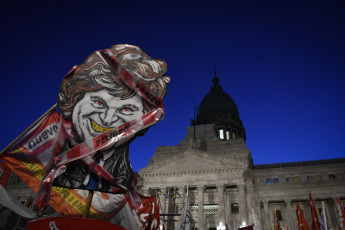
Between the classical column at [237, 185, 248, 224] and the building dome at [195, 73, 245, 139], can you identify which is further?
the building dome at [195, 73, 245, 139]

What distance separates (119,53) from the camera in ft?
26.4

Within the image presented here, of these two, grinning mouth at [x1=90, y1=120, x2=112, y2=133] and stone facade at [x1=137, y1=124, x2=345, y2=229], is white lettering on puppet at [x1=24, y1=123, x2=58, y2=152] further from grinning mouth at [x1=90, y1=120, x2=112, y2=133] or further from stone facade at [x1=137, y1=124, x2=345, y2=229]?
stone facade at [x1=137, y1=124, x2=345, y2=229]

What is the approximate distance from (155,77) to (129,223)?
14.5 ft

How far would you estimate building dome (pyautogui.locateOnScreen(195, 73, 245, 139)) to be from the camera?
6684cm

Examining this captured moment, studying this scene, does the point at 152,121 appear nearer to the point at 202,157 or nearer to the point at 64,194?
the point at 64,194

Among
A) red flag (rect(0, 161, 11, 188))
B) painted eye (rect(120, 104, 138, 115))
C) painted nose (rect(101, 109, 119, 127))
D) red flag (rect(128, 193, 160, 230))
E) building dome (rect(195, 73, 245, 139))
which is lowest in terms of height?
red flag (rect(128, 193, 160, 230))

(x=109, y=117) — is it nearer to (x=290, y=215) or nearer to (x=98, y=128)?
(x=98, y=128)

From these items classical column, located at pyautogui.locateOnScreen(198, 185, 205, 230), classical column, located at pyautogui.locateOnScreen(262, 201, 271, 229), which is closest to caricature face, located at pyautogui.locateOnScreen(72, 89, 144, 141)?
classical column, located at pyautogui.locateOnScreen(198, 185, 205, 230)

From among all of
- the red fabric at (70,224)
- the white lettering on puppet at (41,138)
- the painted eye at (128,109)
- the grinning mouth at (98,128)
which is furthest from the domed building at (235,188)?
the red fabric at (70,224)

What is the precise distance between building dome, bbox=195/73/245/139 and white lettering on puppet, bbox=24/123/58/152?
58.8 metres

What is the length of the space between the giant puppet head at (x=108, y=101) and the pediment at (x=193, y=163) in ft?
115

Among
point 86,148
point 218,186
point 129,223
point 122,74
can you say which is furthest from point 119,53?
point 218,186

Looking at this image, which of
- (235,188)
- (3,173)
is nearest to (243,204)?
(235,188)

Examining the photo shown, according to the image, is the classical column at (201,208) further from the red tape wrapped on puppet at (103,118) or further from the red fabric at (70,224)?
the red fabric at (70,224)
